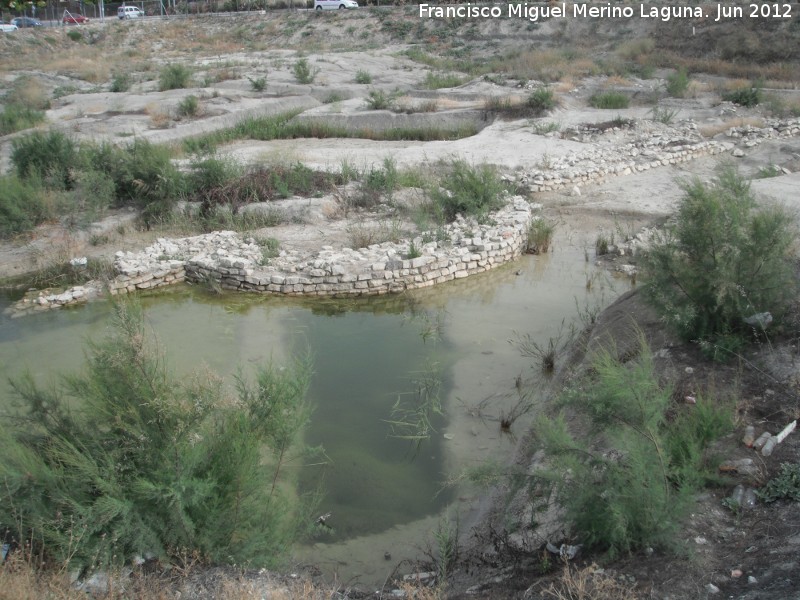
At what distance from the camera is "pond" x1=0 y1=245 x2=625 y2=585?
5.84 m

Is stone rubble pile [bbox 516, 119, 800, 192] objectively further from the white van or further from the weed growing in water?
the white van

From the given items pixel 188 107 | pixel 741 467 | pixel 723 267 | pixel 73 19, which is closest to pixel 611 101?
pixel 188 107

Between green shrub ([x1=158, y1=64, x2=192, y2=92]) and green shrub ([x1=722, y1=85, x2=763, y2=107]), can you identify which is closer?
green shrub ([x1=722, y1=85, x2=763, y2=107])

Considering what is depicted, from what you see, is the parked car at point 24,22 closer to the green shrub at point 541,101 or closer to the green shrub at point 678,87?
the green shrub at point 541,101

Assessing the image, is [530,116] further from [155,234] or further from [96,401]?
[96,401]

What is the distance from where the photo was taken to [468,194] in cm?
1262

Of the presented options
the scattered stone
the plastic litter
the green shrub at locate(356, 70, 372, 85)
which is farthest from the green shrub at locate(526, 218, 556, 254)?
the green shrub at locate(356, 70, 372, 85)

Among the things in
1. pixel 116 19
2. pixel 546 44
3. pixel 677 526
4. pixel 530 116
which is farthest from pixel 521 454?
pixel 116 19

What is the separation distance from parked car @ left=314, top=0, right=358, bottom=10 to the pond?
3849 centimetres

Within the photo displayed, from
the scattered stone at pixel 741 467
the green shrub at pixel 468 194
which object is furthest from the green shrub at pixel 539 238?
the scattered stone at pixel 741 467

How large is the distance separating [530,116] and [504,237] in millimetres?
9295

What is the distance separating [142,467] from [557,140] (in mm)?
15037

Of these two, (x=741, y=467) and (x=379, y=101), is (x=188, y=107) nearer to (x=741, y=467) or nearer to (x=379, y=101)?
(x=379, y=101)

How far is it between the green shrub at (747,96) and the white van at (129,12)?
44.7 m
